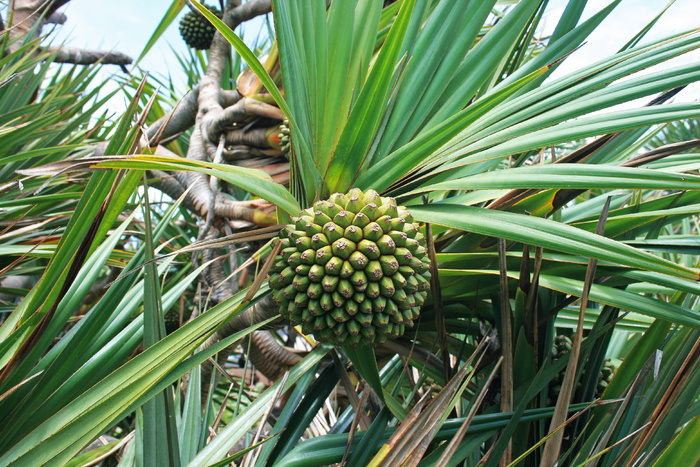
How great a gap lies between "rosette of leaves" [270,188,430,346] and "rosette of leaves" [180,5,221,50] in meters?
2.32

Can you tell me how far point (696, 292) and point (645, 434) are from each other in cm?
20

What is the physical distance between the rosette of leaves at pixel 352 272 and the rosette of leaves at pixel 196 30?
91.2 inches

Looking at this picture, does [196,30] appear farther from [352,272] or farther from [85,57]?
[352,272]

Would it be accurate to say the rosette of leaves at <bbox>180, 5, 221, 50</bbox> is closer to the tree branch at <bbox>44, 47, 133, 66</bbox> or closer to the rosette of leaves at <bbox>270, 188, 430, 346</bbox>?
the tree branch at <bbox>44, 47, 133, 66</bbox>

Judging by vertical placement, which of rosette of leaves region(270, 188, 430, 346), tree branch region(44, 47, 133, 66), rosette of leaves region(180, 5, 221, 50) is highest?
rosette of leaves region(180, 5, 221, 50)

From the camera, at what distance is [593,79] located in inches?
30.1

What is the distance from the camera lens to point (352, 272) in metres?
0.72

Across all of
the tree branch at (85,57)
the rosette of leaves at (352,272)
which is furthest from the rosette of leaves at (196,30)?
the rosette of leaves at (352,272)

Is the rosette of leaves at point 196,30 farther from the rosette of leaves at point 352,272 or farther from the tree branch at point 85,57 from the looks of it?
the rosette of leaves at point 352,272

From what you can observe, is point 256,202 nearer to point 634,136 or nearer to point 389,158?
point 389,158

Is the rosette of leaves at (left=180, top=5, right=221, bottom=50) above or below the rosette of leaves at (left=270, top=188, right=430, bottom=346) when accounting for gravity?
above

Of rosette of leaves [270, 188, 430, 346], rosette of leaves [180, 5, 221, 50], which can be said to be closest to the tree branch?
rosette of leaves [180, 5, 221, 50]

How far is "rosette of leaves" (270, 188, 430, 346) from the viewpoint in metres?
0.72

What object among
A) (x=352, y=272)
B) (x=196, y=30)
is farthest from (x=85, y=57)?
(x=352, y=272)
